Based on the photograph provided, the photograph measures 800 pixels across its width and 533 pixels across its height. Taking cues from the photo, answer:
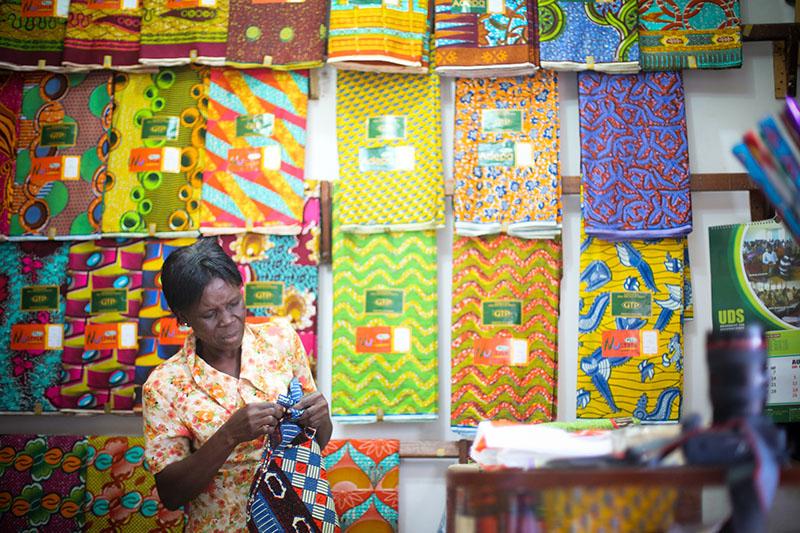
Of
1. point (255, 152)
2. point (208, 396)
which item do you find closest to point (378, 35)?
point (255, 152)

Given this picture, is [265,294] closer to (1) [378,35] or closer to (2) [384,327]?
(2) [384,327]

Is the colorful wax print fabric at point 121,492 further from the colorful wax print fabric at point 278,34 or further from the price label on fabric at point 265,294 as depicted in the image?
the colorful wax print fabric at point 278,34

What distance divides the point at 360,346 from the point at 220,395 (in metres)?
1.36

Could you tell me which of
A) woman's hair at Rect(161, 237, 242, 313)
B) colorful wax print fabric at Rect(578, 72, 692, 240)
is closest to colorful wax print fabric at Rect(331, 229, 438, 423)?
colorful wax print fabric at Rect(578, 72, 692, 240)

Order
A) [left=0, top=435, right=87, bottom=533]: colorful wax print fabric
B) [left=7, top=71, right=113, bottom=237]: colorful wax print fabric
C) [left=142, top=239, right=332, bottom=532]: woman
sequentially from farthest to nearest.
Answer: [left=7, top=71, right=113, bottom=237]: colorful wax print fabric
[left=0, top=435, right=87, bottom=533]: colorful wax print fabric
[left=142, top=239, right=332, bottom=532]: woman

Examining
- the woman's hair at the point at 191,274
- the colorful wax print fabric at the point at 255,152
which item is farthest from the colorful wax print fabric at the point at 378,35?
the woman's hair at the point at 191,274

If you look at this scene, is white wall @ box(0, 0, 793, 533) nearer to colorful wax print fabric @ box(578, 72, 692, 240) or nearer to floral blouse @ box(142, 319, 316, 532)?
colorful wax print fabric @ box(578, 72, 692, 240)

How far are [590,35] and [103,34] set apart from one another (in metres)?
2.58

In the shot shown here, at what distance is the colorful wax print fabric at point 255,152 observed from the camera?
12.6 feet

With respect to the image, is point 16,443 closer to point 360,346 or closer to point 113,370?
point 113,370

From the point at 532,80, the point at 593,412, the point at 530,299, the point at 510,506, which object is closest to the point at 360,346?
the point at 530,299

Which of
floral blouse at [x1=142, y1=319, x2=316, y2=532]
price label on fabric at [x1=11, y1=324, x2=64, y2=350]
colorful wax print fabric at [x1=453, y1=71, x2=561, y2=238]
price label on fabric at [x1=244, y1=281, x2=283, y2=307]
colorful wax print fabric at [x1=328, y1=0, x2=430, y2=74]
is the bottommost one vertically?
floral blouse at [x1=142, y1=319, x2=316, y2=532]

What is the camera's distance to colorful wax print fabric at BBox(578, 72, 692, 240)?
3719 millimetres

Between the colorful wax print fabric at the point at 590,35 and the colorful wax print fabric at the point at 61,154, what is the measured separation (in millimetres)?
2370
